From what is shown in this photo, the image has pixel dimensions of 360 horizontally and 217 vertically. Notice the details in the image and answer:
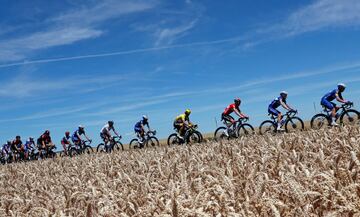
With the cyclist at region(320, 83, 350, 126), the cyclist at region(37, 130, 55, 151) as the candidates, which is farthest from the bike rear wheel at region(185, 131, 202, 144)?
the cyclist at region(37, 130, 55, 151)

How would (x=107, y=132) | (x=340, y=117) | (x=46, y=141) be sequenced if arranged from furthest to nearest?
(x=46, y=141) → (x=107, y=132) → (x=340, y=117)

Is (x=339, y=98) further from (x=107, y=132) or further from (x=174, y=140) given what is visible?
(x=107, y=132)

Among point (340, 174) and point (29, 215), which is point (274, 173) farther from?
point (29, 215)

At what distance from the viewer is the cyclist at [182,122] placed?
30.6 meters

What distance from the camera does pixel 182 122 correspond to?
30703mm

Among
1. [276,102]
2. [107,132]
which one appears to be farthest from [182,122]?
[107,132]

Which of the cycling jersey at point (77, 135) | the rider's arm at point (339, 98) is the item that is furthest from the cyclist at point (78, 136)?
the rider's arm at point (339, 98)

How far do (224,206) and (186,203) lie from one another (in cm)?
38

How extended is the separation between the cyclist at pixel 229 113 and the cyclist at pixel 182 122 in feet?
7.30

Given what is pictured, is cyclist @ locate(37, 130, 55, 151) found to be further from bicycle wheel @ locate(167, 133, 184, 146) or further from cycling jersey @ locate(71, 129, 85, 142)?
bicycle wheel @ locate(167, 133, 184, 146)

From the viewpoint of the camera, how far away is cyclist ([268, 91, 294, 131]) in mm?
27703

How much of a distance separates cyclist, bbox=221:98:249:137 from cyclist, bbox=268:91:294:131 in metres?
1.63

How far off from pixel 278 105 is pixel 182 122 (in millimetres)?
5927

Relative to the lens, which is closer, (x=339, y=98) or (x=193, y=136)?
(x=339, y=98)
